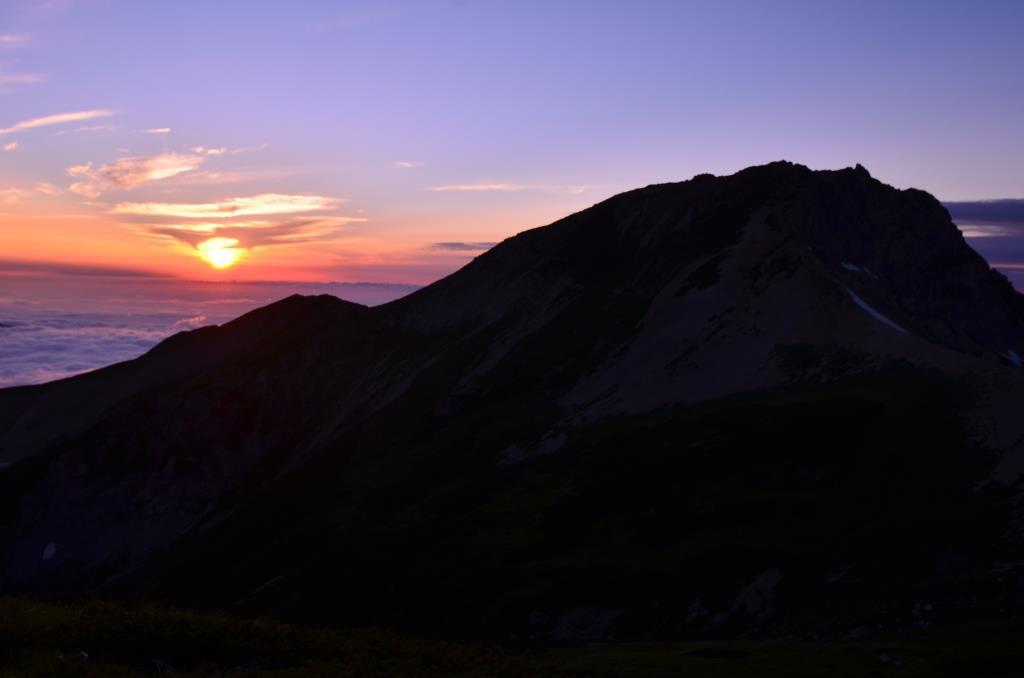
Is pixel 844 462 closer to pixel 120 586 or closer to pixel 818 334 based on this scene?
pixel 818 334

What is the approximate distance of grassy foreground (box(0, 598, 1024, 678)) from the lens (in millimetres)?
24266

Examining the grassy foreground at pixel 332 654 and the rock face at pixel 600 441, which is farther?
the rock face at pixel 600 441

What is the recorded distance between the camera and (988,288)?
138125 mm

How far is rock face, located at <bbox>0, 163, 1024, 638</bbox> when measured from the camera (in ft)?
171

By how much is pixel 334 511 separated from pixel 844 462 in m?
58.3

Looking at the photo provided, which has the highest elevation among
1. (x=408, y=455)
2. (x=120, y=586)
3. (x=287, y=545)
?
(x=408, y=455)

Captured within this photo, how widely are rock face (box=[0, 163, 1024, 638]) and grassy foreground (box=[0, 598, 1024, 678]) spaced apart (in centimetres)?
947

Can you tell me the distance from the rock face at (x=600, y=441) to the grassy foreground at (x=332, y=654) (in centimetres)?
947

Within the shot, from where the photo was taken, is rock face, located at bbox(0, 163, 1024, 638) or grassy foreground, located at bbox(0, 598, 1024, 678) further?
rock face, located at bbox(0, 163, 1024, 638)

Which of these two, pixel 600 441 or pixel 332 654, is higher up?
→ pixel 332 654

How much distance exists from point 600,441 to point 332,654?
59842 mm

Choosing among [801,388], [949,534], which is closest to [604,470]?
[801,388]

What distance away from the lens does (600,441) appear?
8475 cm

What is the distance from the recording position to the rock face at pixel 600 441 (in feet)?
171
